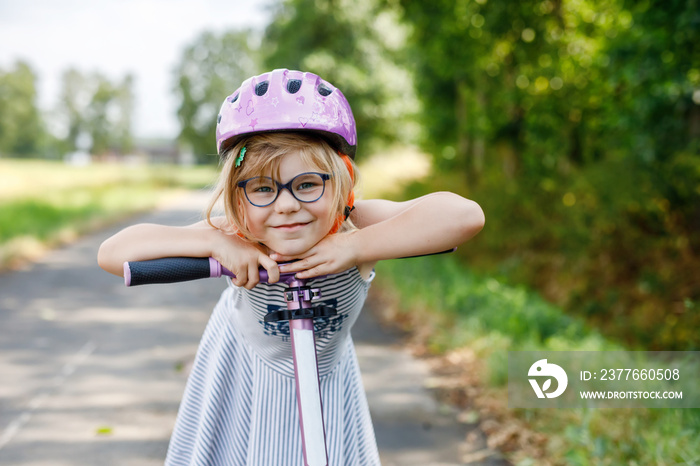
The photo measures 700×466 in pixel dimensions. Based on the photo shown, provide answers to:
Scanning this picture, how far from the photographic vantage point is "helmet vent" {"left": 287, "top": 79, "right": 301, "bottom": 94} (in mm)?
1776

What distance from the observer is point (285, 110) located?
1.74 metres

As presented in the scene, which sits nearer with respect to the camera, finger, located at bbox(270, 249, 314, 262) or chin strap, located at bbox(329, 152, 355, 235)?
finger, located at bbox(270, 249, 314, 262)

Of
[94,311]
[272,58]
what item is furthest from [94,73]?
[94,311]

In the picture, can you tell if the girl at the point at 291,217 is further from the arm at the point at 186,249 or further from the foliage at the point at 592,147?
Answer: the foliage at the point at 592,147

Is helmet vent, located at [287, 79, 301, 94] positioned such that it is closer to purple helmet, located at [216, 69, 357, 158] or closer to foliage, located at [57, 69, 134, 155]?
purple helmet, located at [216, 69, 357, 158]

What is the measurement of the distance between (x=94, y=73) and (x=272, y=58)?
313 feet

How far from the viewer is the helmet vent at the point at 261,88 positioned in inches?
70.2

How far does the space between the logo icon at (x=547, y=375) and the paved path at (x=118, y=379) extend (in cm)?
55

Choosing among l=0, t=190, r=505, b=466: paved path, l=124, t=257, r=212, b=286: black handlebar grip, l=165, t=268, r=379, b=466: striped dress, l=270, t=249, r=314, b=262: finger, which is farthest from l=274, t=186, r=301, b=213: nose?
l=0, t=190, r=505, b=466: paved path

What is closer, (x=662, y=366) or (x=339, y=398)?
(x=339, y=398)

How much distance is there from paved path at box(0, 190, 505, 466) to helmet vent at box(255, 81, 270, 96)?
5.55 feet

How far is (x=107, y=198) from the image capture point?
71.2 feet

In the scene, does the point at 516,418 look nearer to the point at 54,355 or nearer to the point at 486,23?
the point at 54,355

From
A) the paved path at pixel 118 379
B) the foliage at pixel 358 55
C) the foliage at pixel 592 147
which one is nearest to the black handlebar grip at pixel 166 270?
the paved path at pixel 118 379
